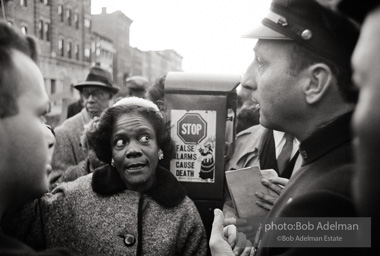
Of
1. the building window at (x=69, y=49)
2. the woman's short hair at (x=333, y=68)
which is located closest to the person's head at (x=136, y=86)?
the building window at (x=69, y=49)

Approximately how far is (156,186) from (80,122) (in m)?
1.90

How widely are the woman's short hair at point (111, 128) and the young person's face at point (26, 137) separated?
1231 mm

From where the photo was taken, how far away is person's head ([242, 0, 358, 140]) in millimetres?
1114

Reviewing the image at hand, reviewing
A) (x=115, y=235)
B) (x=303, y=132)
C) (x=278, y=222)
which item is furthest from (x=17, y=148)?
(x=115, y=235)

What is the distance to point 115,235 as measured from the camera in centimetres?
201

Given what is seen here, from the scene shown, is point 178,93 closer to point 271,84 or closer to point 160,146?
point 160,146

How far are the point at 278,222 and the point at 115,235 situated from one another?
1172 millimetres

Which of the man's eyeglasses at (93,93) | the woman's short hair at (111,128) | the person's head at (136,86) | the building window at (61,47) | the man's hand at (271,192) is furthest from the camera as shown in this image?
the person's head at (136,86)

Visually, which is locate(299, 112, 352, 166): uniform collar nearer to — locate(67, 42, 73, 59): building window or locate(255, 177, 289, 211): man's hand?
locate(255, 177, 289, 211): man's hand

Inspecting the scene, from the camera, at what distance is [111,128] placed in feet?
7.47

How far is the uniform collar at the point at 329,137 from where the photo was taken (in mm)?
1116

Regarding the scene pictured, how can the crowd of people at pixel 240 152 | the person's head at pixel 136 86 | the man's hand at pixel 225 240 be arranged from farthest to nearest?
1. the person's head at pixel 136 86
2. the man's hand at pixel 225 240
3. the crowd of people at pixel 240 152

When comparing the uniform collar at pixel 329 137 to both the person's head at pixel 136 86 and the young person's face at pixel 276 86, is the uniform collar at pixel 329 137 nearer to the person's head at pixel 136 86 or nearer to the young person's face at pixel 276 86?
the young person's face at pixel 276 86

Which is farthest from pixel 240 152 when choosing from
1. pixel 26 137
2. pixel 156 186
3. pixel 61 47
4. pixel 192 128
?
pixel 61 47
